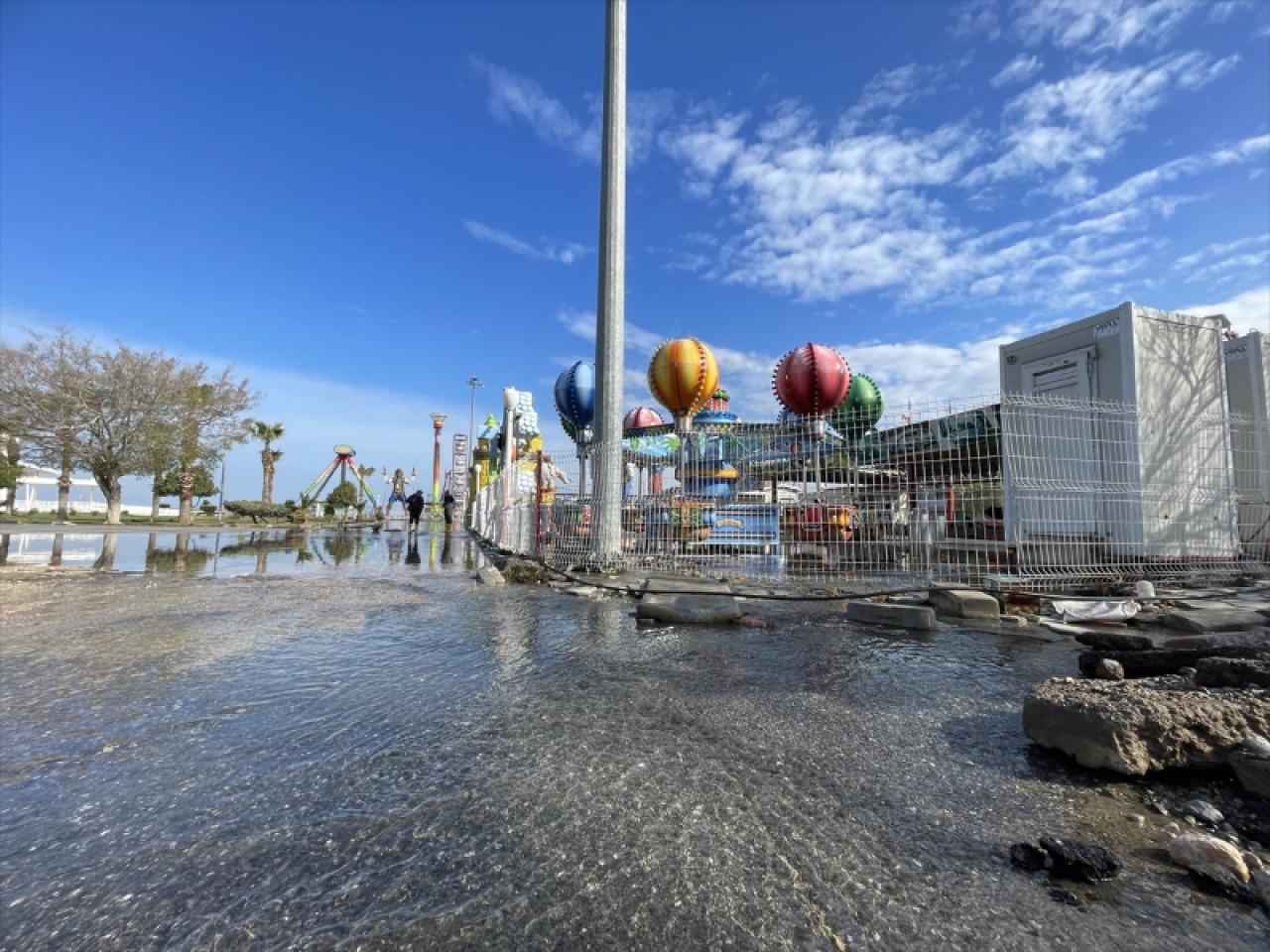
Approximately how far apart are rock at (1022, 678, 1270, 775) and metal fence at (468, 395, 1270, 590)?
513cm

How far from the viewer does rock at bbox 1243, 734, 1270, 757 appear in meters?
2.28

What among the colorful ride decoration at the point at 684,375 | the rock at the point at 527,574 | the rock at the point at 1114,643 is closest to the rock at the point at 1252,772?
the rock at the point at 1114,643

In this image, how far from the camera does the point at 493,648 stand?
4.65 metres

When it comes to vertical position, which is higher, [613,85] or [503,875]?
[613,85]

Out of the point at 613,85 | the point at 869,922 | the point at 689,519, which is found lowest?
the point at 869,922

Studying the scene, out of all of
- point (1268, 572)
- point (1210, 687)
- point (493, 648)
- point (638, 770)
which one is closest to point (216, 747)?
point (638, 770)

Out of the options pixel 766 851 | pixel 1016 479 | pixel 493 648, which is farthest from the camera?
pixel 1016 479

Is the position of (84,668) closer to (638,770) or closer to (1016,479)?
(638,770)

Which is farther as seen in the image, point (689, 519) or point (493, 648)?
point (689, 519)

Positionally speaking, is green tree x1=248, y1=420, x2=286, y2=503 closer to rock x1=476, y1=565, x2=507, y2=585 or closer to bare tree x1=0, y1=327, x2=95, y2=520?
bare tree x1=0, y1=327, x2=95, y2=520

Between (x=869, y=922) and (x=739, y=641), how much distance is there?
355 centimetres

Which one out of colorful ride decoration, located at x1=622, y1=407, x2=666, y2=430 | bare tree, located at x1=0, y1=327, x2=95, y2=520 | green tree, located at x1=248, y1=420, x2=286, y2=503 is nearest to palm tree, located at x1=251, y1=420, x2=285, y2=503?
green tree, located at x1=248, y1=420, x2=286, y2=503

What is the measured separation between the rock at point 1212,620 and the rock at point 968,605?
1.45 metres

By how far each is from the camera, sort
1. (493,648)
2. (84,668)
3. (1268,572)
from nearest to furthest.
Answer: (84,668) < (493,648) < (1268,572)
